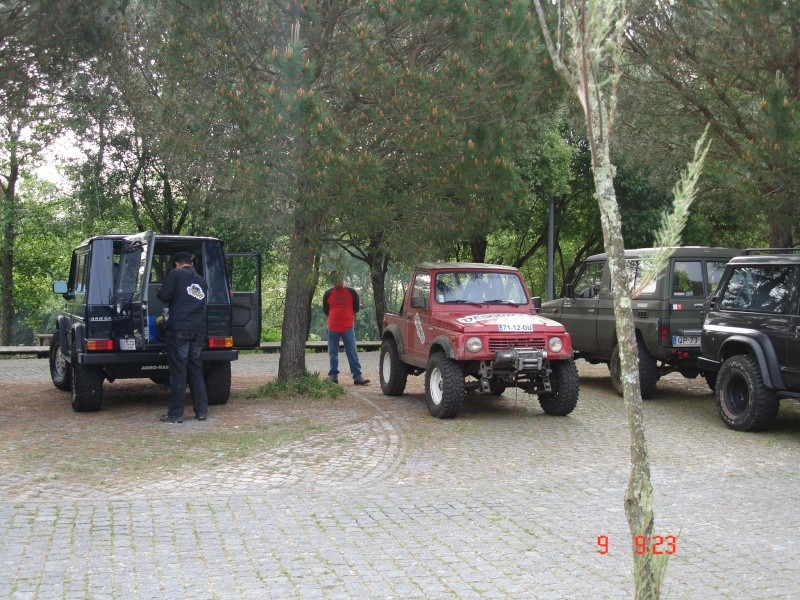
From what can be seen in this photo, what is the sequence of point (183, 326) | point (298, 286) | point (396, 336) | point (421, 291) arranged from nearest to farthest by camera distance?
point (183, 326) < point (421, 291) < point (396, 336) < point (298, 286)

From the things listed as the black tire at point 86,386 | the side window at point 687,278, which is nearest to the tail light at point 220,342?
the black tire at point 86,386

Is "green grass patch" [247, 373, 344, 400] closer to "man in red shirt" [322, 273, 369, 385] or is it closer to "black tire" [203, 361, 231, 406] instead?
"black tire" [203, 361, 231, 406]

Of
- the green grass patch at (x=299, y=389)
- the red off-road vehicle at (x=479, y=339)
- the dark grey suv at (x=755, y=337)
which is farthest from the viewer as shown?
the green grass patch at (x=299, y=389)

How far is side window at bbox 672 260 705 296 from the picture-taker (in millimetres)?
12914

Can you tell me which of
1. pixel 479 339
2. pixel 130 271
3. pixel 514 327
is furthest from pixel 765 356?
pixel 130 271

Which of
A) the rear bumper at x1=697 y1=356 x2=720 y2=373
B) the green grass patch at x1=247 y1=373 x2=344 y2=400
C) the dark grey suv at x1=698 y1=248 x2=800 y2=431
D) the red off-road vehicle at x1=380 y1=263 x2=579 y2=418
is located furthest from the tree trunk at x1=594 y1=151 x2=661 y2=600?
the green grass patch at x1=247 y1=373 x2=344 y2=400

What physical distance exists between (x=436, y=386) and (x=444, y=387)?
445mm

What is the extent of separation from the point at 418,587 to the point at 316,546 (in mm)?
1005

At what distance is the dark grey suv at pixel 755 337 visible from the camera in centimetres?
1022

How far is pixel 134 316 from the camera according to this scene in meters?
11.4

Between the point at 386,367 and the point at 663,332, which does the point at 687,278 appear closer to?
the point at 663,332

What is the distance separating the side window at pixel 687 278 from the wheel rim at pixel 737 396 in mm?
2080

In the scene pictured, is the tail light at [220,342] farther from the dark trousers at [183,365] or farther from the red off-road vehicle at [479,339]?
the red off-road vehicle at [479,339]

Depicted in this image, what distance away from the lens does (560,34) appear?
3.87m
